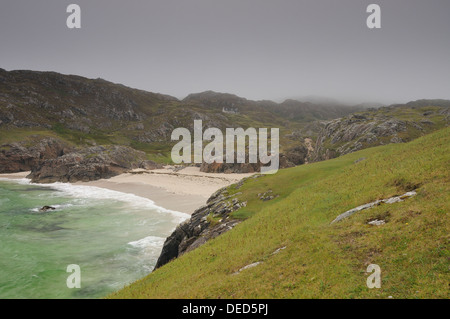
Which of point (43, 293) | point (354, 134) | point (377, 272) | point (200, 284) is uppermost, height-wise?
point (354, 134)

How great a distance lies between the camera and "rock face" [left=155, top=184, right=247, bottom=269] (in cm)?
2982

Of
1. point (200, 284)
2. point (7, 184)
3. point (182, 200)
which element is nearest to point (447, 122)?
point (182, 200)

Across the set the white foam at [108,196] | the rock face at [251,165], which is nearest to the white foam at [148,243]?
the white foam at [108,196]

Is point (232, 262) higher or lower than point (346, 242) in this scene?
lower

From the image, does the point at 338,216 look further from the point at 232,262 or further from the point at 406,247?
the point at 232,262

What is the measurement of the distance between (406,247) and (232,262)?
10.5 meters

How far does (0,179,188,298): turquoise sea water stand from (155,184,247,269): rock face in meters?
5.32

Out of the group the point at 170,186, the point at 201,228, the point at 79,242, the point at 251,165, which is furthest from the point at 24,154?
the point at 201,228

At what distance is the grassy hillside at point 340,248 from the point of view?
11250 millimetres

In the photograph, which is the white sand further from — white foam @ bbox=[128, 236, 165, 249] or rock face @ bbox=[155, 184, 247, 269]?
rock face @ bbox=[155, 184, 247, 269]

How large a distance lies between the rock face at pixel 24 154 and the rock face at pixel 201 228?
443 ft

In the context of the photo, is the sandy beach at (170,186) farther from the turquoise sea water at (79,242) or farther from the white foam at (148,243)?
the white foam at (148,243)

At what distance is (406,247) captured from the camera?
487 inches

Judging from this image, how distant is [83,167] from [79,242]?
8570 cm
